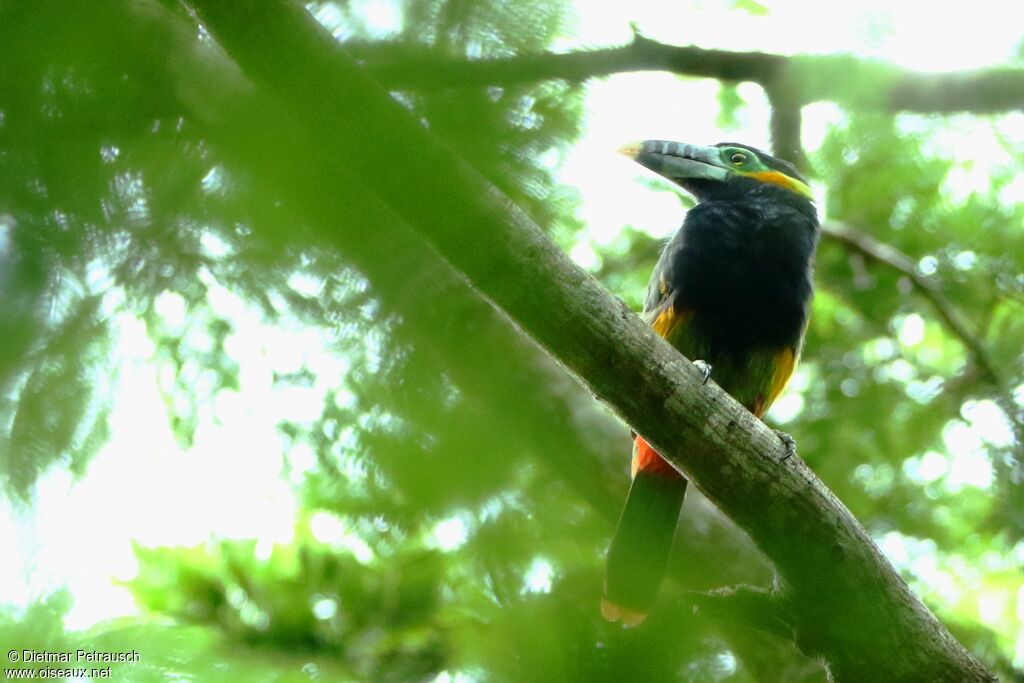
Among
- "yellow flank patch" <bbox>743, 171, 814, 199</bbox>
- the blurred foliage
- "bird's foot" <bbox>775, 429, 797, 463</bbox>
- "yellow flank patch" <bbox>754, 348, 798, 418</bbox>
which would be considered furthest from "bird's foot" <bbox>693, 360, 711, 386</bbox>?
"yellow flank patch" <bbox>743, 171, 814, 199</bbox>

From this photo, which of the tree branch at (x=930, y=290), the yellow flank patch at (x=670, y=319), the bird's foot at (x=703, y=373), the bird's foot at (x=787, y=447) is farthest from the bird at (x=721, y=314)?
the tree branch at (x=930, y=290)

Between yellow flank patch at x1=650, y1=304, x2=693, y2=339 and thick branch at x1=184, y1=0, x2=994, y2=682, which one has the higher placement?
yellow flank patch at x1=650, y1=304, x2=693, y2=339

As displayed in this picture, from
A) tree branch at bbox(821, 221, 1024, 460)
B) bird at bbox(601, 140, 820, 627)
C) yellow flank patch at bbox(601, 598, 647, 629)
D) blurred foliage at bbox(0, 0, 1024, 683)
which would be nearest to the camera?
blurred foliage at bbox(0, 0, 1024, 683)

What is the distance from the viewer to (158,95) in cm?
213

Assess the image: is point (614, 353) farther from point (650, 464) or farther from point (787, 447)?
point (650, 464)

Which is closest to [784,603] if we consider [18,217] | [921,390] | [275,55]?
[275,55]

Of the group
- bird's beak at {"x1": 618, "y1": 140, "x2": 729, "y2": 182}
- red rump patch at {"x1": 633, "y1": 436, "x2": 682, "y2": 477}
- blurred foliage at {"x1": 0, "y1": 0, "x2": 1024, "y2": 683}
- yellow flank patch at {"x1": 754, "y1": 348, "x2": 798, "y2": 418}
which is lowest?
blurred foliage at {"x1": 0, "y1": 0, "x2": 1024, "y2": 683}

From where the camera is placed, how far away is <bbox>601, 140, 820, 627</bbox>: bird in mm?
3943

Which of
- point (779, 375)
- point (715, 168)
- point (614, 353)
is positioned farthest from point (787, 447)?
point (715, 168)

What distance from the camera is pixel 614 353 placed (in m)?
2.79

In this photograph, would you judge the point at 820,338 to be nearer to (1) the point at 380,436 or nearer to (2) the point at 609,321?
(2) the point at 609,321

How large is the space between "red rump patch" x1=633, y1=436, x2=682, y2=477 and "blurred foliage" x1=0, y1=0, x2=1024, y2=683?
0.21 meters

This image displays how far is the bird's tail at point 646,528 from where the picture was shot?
12.2ft

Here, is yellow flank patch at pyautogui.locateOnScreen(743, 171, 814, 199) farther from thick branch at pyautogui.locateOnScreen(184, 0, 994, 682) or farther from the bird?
thick branch at pyautogui.locateOnScreen(184, 0, 994, 682)
